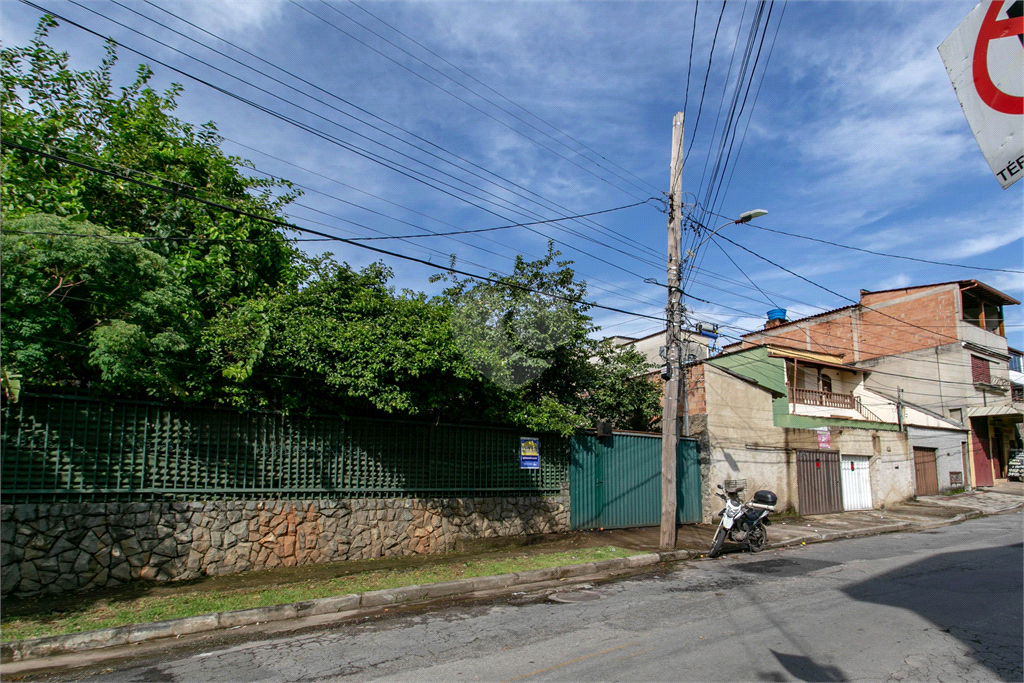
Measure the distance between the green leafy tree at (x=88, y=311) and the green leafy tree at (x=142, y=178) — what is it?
7.11ft

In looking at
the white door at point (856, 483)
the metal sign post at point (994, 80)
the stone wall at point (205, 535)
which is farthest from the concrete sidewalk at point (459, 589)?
the metal sign post at point (994, 80)

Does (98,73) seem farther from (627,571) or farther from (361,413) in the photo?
(627,571)

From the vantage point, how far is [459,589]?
28.2 feet

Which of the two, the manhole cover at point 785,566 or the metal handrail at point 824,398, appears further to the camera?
the metal handrail at point 824,398

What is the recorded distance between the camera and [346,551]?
33.1ft

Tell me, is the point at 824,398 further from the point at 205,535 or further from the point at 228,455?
the point at 205,535

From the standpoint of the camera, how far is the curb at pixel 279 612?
581 centimetres

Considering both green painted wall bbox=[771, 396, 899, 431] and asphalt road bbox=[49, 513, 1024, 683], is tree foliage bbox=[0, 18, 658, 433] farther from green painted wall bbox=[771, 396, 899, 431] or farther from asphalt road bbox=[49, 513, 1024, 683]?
green painted wall bbox=[771, 396, 899, 431]

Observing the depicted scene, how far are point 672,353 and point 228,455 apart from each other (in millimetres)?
8909

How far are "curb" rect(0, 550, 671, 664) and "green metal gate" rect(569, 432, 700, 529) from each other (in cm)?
328

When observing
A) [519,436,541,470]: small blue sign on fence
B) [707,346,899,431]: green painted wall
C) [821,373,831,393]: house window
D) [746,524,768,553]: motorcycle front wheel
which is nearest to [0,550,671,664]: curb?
[519,436,541,470]: small blue sign on fence

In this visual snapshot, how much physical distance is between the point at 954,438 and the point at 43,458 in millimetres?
33125

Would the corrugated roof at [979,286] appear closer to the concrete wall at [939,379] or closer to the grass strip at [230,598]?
the concrete wall at [939,379]

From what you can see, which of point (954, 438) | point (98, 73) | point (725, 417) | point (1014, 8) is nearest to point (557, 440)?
point (725, 417)
